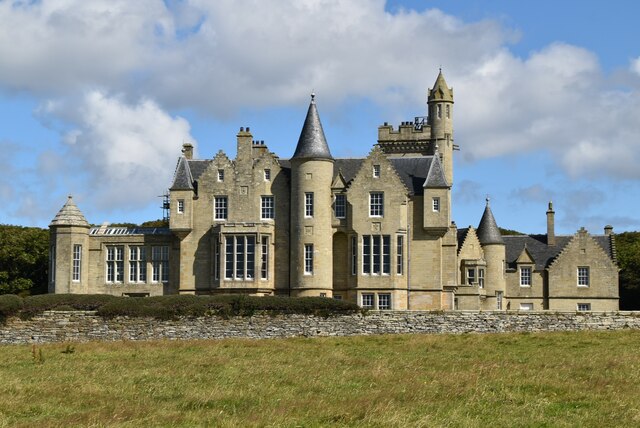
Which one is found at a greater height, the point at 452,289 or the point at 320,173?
the point at 320,173

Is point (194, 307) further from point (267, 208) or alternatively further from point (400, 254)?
point (400, 254)

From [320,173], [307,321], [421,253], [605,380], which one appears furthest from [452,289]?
[605,380]

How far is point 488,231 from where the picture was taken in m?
65.5

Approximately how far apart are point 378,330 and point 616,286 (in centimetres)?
2523

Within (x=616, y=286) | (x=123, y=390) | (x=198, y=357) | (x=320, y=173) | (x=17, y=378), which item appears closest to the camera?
(x=123, y=390)

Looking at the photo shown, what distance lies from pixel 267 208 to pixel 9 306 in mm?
15763

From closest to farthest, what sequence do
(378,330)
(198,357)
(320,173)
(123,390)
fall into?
(123,390) → (198,357) → (378,330) → (320,173)

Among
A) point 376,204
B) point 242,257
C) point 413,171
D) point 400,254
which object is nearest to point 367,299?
point 400,254

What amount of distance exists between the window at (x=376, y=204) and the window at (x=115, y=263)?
14.3 metres

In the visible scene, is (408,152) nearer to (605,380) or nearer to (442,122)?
(442,122)

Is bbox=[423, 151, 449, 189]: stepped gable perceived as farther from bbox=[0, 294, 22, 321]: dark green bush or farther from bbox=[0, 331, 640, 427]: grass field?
bbox=[0, 294, 22, 321]: dark green bush

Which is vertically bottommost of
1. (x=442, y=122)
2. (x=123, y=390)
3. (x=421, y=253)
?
(x=123, y=390)

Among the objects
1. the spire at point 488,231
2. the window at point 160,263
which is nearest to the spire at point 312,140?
the window at point 160,263

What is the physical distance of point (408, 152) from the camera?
6812 centimetres
